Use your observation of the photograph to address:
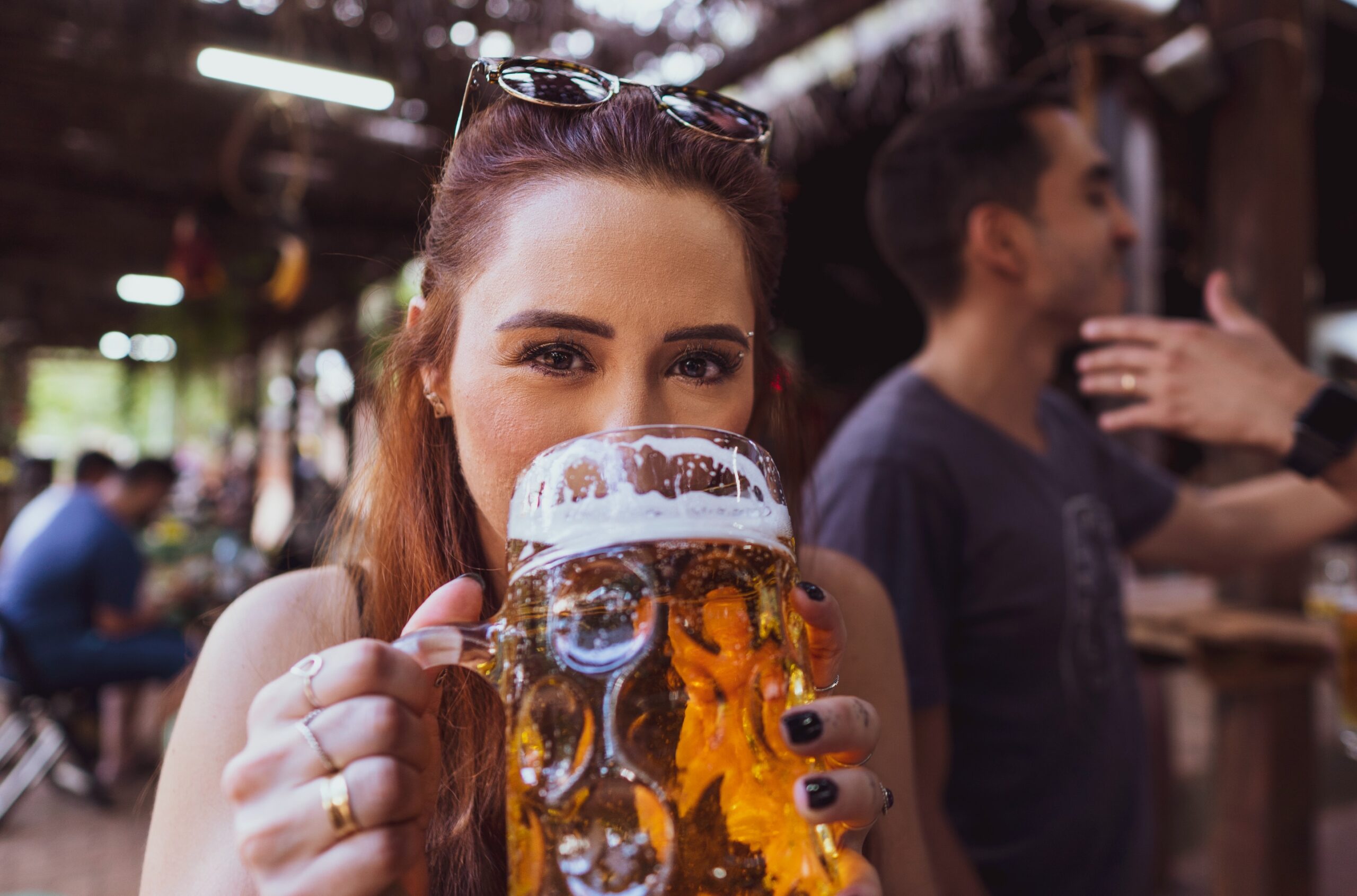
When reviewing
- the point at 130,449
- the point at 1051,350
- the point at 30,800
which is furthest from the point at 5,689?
the point at 130,449

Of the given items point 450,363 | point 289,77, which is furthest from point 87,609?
point 450,363

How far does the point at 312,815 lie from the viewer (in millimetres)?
542

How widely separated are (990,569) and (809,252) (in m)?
6.85

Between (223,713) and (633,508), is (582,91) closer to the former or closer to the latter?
(633,508)

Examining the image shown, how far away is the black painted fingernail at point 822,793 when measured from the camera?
1.69 feet

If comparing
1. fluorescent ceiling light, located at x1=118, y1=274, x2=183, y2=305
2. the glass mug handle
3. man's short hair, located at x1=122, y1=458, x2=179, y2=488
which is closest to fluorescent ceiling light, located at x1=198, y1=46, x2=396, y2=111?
man's short hair, located at x1=122, y1=458, x2=179, y2=488

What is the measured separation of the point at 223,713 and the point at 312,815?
0.44 metres

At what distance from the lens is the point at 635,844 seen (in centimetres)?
52

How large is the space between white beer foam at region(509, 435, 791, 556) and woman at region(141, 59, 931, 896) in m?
0.08

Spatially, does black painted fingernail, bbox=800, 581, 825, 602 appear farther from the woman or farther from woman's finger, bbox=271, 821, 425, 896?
woman's finger, bbox=271, 821, 425, 896

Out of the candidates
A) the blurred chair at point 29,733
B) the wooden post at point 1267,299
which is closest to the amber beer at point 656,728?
the wooden post at point 1267,299

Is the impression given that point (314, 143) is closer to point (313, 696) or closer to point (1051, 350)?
point (1051, 350)

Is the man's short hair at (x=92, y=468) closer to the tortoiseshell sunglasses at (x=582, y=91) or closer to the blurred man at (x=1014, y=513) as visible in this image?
the blurred man at (x=1014, y=513)

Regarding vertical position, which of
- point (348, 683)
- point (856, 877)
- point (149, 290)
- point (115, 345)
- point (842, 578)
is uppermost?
point (115, 345)
